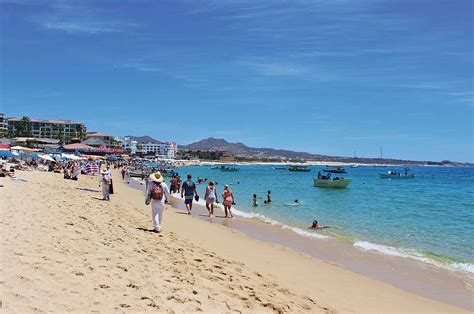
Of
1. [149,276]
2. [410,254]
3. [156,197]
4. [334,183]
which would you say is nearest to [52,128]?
[334,183]

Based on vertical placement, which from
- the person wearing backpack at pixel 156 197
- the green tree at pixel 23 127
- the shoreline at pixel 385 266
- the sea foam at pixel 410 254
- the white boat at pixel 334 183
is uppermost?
the green tree at pixel 23 127

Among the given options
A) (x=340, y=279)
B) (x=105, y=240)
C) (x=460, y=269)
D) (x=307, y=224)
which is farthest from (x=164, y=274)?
(x=307, y=224)

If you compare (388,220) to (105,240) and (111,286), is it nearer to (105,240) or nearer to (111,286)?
(105,240)

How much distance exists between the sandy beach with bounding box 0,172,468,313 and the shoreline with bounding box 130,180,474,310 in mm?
649

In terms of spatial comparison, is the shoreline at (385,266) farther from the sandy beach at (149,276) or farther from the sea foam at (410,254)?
the sandy beach at (149,276)

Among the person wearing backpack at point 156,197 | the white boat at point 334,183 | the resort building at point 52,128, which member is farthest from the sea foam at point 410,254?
the resort building at point 52,128

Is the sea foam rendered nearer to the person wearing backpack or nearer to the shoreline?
the shoreline

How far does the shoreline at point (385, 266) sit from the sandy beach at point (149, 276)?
25.6 inches

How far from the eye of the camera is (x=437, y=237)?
57.5 ft

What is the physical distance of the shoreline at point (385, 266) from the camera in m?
8.80

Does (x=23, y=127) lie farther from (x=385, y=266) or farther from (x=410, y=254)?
(x=385, y=266)

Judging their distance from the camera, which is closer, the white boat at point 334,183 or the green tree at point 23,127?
the white boat at point 334,183

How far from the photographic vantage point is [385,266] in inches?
433

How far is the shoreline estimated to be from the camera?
8.80m
